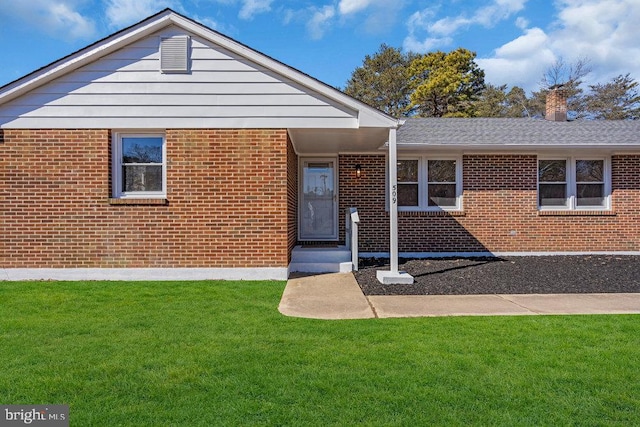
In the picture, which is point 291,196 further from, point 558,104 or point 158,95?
point 558,104

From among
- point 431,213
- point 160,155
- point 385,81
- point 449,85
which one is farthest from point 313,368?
point 385,81

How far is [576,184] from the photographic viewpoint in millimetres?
11023

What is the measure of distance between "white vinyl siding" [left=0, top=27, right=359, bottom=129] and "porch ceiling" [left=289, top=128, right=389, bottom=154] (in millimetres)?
826

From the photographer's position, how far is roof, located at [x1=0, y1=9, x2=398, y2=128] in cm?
717

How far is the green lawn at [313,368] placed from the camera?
8.77 ft

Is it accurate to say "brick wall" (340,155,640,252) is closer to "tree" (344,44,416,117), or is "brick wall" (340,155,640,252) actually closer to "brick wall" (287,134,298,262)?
"brick wall" (287,134,298,262)

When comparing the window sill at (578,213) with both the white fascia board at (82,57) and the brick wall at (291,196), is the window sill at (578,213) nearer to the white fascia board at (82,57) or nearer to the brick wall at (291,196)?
the brick wall at (291,196)

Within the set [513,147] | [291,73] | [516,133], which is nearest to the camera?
[291,73]

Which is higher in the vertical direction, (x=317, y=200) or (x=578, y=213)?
(x=317, y=200)

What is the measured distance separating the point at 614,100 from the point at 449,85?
53.4 ft

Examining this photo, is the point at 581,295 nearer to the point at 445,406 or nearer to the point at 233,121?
the point at 445,406

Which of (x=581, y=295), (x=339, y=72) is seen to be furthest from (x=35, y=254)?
(x=339, y=72)

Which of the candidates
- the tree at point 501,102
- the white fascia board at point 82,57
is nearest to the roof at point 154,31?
the white fascia board at point 82,57

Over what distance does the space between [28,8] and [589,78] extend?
38.9 metres
